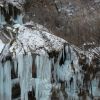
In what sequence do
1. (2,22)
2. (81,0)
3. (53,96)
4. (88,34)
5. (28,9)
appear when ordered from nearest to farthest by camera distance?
(53,96), (2,22), (88,34), (28,9), (81,0)

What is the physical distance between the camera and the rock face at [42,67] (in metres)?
4.89

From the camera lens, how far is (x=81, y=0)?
7.69m

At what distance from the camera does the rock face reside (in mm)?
4891

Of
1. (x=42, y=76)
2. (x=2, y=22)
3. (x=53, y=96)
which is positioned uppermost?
(x=2, y=22)

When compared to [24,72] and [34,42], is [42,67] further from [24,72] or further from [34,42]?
[34,42]

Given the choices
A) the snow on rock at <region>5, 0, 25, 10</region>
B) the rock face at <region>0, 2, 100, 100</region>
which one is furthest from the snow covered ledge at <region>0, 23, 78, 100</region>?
the snow on rock at <region>5, 0, 25, 10</region>

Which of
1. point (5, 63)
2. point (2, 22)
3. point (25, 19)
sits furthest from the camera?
point (25, 19)

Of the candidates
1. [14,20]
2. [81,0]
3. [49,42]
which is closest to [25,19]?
[14,20]

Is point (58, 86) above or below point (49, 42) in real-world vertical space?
below

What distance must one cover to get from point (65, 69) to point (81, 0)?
2877mm

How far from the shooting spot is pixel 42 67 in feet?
16.7

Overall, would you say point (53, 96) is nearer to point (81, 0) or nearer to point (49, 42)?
point (49, 42)

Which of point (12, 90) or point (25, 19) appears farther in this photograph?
point (25, 19)

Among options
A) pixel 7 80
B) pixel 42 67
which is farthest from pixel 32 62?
pixel 7 80
